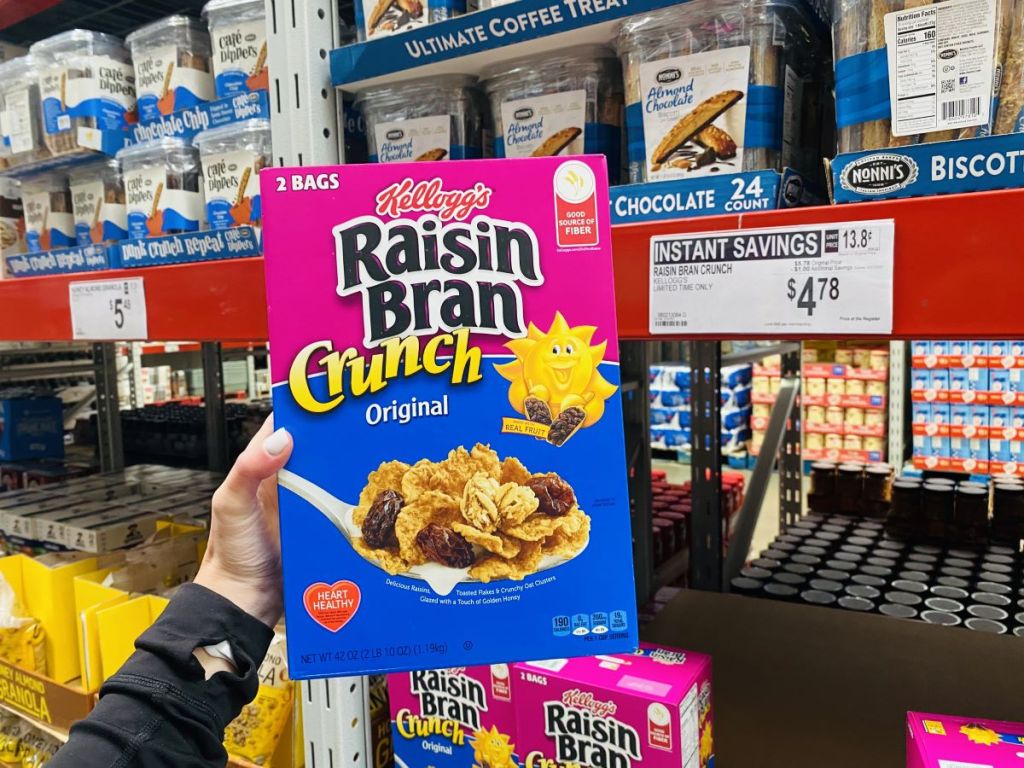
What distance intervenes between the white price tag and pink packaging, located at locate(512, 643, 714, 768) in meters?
0.72

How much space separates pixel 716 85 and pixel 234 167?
0.71m

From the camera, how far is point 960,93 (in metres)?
0.65

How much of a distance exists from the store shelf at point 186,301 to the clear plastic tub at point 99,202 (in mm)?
151

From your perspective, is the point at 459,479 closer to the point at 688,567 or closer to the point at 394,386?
the point at 394,386

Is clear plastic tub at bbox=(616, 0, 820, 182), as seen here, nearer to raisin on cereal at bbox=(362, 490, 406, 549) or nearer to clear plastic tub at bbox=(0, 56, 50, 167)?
raisin on cereal at bbox=(362, 490, 406, 549)

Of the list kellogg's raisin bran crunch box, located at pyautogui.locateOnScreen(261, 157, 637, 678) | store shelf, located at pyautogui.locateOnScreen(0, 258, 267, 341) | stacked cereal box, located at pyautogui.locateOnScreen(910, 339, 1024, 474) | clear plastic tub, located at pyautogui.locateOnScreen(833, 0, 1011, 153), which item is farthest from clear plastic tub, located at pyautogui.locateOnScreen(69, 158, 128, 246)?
stacked cereal box, located at pyautogui.locateOnScreen(910, 339, 1024, 474)

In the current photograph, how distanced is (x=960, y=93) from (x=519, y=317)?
1.35ft

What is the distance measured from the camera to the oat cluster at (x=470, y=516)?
0.66 m

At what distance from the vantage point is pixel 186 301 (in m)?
1.04

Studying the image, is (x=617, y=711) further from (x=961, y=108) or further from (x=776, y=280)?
(x=961, y=108)

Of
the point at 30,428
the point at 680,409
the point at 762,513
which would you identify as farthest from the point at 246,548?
the point at 680,409

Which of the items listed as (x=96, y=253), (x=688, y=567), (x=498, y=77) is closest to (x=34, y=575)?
(x=96, y=253)

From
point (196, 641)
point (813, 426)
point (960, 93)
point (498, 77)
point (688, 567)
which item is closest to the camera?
point (960, 93)

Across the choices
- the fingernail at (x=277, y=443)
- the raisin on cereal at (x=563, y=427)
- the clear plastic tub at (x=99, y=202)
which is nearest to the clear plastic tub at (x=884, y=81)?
the raisin on cereal at (x=563, y=427)
